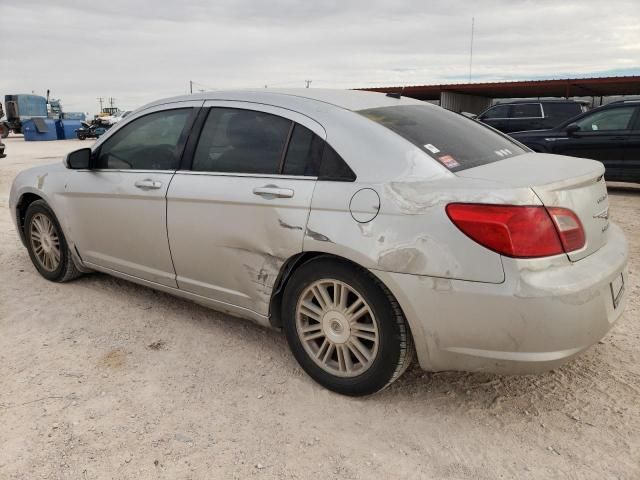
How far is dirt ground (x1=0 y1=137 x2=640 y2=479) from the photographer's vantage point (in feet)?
7.58

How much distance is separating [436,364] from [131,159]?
251cm

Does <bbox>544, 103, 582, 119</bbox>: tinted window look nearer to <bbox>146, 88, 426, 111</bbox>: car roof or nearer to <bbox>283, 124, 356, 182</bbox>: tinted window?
<bbox>146, 88, 426, 111</bbox>: car roof

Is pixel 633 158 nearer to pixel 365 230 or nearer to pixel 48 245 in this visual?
pixel 365 230

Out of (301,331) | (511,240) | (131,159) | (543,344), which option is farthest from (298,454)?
(131,159)

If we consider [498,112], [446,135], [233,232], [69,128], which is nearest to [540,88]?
[498,112]

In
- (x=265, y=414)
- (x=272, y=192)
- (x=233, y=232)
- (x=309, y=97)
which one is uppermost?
(x=309, y=97)

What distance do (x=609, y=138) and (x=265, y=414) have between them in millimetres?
8470

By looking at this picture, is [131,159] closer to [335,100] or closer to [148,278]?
[148,278]

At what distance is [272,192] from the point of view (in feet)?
9.44

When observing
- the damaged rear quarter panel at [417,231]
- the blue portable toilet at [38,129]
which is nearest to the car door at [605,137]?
the damaged rear quarter panel at [417,231]

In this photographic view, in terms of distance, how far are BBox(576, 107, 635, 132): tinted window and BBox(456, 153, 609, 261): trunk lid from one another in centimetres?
715

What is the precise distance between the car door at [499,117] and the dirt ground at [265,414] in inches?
429

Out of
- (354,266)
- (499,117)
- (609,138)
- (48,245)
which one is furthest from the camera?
(499,117)

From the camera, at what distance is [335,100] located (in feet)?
10.2
